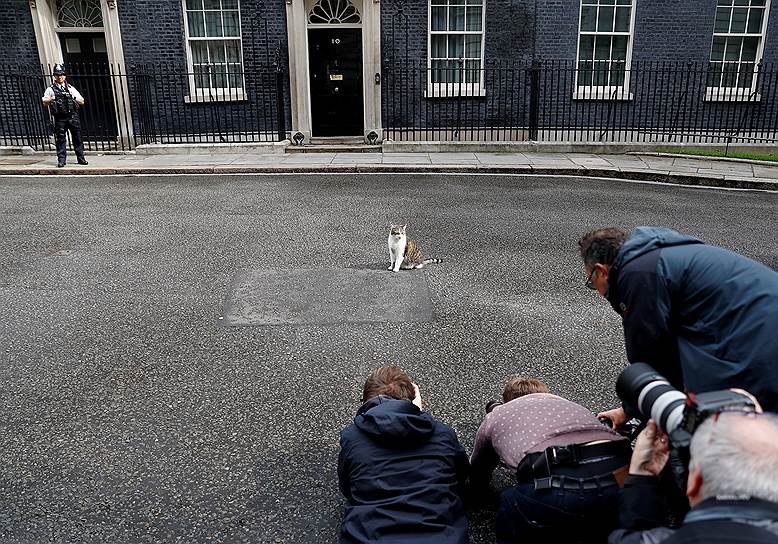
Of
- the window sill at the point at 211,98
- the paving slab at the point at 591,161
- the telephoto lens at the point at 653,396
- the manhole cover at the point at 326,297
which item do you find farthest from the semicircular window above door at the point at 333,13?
the telephoto lens at the point at 653,396

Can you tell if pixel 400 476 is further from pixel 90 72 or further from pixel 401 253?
pixel 90 72

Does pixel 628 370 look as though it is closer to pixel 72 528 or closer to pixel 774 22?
pixel 72 528

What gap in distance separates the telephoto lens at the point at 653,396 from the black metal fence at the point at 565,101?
14324 millimetres

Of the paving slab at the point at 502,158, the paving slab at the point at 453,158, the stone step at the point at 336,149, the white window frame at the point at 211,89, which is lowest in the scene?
the paving slab at the point at 502,158

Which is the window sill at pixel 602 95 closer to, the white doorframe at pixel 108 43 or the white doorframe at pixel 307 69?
the white doorframe at pixel 307 69

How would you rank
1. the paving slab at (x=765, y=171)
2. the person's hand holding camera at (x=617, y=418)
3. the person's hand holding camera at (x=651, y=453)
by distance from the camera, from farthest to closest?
the paving slab at (x=765, y=171) < the person's hand holding camera at (x=617, y=418) < the person's hand holding camera at (x=651, y=453)

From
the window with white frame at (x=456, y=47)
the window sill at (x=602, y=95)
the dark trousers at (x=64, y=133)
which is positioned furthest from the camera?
the window sill at (x=602, y=95)

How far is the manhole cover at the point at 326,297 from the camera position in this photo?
19.3 feet

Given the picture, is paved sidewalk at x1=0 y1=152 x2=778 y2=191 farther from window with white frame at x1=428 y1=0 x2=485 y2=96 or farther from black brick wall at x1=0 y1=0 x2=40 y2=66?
black brick wall at x1=0 y1=0 x2=40 y2=66

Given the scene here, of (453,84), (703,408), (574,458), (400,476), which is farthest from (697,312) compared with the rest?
(453,84)

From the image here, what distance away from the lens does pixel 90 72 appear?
16969 mm

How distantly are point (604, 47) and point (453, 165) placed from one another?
6150mm

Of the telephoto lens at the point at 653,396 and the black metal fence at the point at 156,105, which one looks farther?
the black metal fence at the point at 156,105

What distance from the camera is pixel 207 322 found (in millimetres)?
5770
